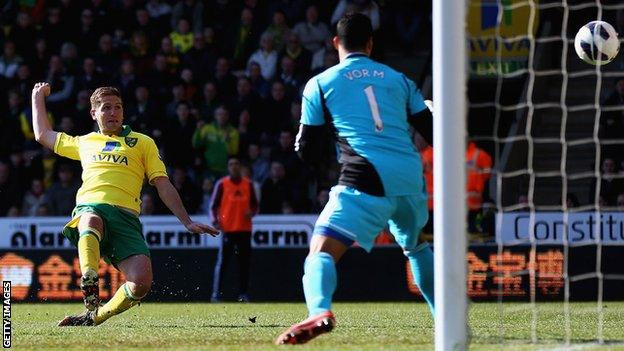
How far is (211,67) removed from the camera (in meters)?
19.4

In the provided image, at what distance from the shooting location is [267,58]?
765 inches

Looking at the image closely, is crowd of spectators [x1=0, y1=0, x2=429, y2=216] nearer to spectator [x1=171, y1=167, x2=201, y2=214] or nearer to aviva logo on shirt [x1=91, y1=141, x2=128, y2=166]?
spectator [x1=171, y1=167, x2=201, y2=214]

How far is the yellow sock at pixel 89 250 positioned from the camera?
8.66m

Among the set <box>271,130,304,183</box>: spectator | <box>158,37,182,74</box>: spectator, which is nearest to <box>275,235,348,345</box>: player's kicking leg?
<box>271,130,304,183</box>: spectator

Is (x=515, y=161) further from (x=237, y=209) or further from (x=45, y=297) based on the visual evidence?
(x=45, y=297)

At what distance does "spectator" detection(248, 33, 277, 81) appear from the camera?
63.5ft

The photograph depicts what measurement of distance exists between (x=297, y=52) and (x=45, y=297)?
18.3 ft

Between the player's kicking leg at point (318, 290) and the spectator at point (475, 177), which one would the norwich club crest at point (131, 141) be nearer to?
the player's kicking leg at point (318, 290)

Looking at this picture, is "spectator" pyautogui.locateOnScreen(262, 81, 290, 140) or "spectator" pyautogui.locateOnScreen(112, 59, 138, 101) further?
"spectator" pyautogui.locateOnScreen(112, 59, 138, 101)

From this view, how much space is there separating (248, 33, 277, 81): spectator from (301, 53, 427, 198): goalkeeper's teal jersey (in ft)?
39.6

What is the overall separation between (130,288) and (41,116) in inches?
56.4

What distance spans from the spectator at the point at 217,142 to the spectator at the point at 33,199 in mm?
2374

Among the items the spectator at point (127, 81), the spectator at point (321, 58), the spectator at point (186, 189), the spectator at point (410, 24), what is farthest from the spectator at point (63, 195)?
the spectator at point (410, 24)

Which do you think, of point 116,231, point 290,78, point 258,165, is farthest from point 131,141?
point 290,78
